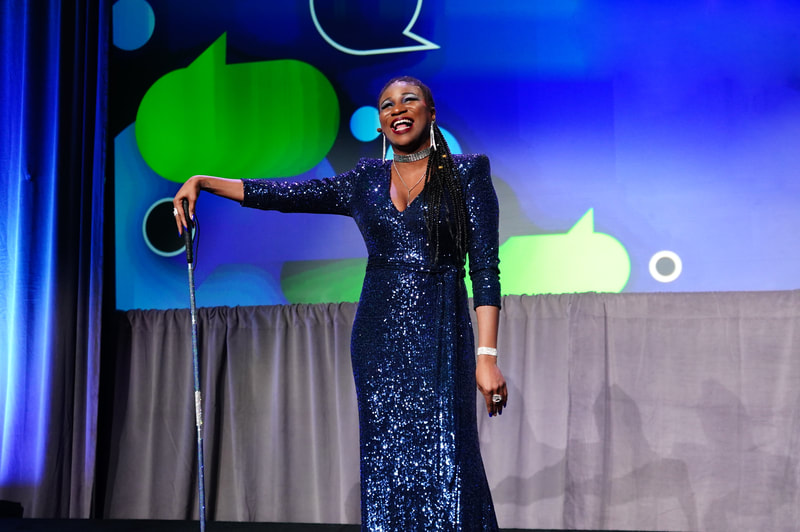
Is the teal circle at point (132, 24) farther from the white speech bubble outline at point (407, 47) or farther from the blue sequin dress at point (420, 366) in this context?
the blue sequin dress at point (420, 366)

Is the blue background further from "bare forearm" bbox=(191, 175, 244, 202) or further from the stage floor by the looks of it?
"bare forearm" bbox=(191, 175, 244, 202)

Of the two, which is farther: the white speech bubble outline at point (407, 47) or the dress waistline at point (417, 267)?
the white speech bubble outline at point (407, 47)

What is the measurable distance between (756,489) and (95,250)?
10.1 ft

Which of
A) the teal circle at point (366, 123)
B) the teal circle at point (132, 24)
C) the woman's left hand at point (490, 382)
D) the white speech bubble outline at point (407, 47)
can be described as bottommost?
the woman's left hand at point (490, 382)

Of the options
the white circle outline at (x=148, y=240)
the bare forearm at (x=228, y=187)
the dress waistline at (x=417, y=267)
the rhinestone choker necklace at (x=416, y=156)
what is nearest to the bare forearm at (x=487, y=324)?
the dress waistline at (x=417, y=267)

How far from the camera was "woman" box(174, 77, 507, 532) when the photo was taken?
5.80 feet

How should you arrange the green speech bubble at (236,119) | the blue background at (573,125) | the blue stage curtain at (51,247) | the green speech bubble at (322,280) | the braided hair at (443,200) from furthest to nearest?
the green speech bubble at (236,119)
the green speech bubble at (322,280)
the blue stage curtain at (51,247)
the blue background at (573,125)
the braided hair at (443,200)

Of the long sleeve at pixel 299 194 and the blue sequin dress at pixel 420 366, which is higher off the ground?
the long sleeve at pixel 299 194

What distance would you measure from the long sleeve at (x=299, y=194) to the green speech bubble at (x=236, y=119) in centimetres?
170

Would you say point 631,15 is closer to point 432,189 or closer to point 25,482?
point 432,189

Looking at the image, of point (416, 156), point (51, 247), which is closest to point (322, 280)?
point (51, 247)

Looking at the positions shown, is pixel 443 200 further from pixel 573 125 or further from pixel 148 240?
pixel 148 240

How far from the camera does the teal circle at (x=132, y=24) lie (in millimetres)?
3986

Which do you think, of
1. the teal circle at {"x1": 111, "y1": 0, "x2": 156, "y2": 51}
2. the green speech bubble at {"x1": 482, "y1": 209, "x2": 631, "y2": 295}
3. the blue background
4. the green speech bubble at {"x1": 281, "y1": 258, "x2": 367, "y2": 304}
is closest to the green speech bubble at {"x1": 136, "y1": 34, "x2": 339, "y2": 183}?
the blue background
